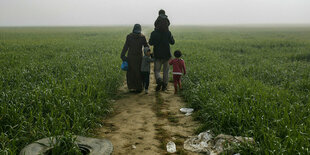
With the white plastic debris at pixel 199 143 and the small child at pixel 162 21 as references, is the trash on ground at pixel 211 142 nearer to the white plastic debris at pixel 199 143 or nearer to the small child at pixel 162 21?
the white plastic debris at pixel 199 143

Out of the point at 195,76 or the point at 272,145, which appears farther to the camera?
the point at 195,76

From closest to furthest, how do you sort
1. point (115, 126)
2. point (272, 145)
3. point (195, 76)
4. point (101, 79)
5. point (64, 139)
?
point (272, 145) < point (64, 139) < point (115, 126) < point (101, 79) < point (195, 76)

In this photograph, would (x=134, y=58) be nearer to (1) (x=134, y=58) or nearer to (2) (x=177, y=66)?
(1) (x=134, y=58)

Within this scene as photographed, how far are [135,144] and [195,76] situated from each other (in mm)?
5346

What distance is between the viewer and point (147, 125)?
5.41 m

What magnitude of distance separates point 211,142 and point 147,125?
58.9 inches

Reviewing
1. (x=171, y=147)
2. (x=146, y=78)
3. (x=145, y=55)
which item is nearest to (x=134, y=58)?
(x=145, y=55)

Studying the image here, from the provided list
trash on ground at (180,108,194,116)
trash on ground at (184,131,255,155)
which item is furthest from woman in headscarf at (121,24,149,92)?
trash on ground at (184,131,255,155)

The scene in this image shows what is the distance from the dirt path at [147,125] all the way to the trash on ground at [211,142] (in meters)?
0.18

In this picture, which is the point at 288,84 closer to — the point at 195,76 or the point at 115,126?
the point at 195,76

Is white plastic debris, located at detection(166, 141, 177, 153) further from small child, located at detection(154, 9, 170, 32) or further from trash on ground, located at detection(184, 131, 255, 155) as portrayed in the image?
small child, located at detection(154, 9, 170, 32)

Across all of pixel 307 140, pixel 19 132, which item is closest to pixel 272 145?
pixel 307 140

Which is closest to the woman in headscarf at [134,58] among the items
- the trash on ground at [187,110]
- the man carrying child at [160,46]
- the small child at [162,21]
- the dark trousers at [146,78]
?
the dark trousers at [146,78]

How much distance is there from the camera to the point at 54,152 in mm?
3662
